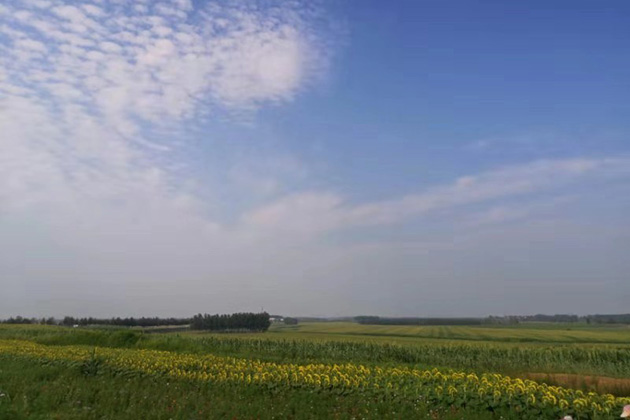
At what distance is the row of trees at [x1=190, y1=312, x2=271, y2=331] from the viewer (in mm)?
82850

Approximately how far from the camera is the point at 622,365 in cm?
2766

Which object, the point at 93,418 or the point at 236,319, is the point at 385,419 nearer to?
the point at 93,418

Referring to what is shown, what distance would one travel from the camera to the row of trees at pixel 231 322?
82.8 meters

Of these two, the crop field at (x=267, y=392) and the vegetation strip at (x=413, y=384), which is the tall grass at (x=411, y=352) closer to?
the crop field at (x=267, y=392)

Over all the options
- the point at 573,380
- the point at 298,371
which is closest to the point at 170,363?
the point at 298,371

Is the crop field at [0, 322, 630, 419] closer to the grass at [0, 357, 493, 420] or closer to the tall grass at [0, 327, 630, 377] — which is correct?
the grass at [0, 357, 493, 420]

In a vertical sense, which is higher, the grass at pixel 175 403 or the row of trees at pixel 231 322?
the grass at pixel 175 403

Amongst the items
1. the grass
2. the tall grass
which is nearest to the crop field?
the grass

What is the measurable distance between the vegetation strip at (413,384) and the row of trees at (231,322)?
6826 cm

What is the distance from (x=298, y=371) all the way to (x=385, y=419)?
15.2ft

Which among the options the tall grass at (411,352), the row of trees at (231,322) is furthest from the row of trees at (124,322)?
the tall grass at (411,352)

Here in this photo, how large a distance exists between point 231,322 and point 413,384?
3026 inches

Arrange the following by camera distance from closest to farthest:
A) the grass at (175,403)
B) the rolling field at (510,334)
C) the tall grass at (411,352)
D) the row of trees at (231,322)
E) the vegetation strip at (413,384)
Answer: the vegetation strip at (413,384), the grass at (175,403), the tall grass at (411,352), the rolling field at (510,334), the row of trees at (231,322)

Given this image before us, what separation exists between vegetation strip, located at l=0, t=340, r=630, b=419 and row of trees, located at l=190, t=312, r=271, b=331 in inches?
2688
